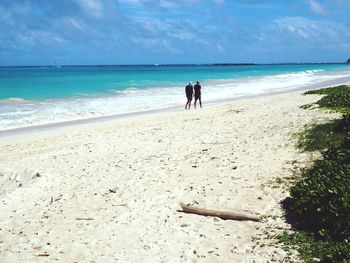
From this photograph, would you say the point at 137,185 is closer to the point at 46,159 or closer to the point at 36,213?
the point at 36,213

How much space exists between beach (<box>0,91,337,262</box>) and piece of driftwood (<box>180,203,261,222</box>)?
13cm

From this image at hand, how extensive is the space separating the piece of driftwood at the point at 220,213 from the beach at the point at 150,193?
13 cm

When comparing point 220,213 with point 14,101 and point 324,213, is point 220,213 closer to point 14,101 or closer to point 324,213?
point 324,213

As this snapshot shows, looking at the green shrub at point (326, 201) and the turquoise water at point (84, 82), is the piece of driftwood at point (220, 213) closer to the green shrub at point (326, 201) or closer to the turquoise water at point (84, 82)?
the green shrub at point (326, 201)

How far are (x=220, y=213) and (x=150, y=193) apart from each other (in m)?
1.71

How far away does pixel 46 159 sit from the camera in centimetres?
1156

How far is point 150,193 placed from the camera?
7949 mm

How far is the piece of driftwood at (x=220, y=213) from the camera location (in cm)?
649

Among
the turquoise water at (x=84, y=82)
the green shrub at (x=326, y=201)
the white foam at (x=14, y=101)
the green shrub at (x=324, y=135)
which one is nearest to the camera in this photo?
the green shrub at (x=326, y=201)

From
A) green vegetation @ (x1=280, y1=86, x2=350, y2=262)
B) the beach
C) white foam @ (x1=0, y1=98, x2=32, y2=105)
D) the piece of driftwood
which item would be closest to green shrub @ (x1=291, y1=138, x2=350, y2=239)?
green vegetation @ (x1=280, y1=86, x2=350, y2=262)

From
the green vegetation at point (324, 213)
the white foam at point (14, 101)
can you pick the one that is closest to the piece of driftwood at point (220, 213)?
the green vegetation at point (324, 213)

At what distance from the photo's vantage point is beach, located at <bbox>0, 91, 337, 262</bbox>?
5.96 m

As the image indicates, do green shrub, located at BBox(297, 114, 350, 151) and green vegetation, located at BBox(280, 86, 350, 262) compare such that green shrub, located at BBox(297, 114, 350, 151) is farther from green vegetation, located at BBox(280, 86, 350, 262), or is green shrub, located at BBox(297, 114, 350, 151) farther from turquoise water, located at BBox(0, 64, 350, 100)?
turquoise water, located at BBox(0, 64, 350, 100)

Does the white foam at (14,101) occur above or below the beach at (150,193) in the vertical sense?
below
